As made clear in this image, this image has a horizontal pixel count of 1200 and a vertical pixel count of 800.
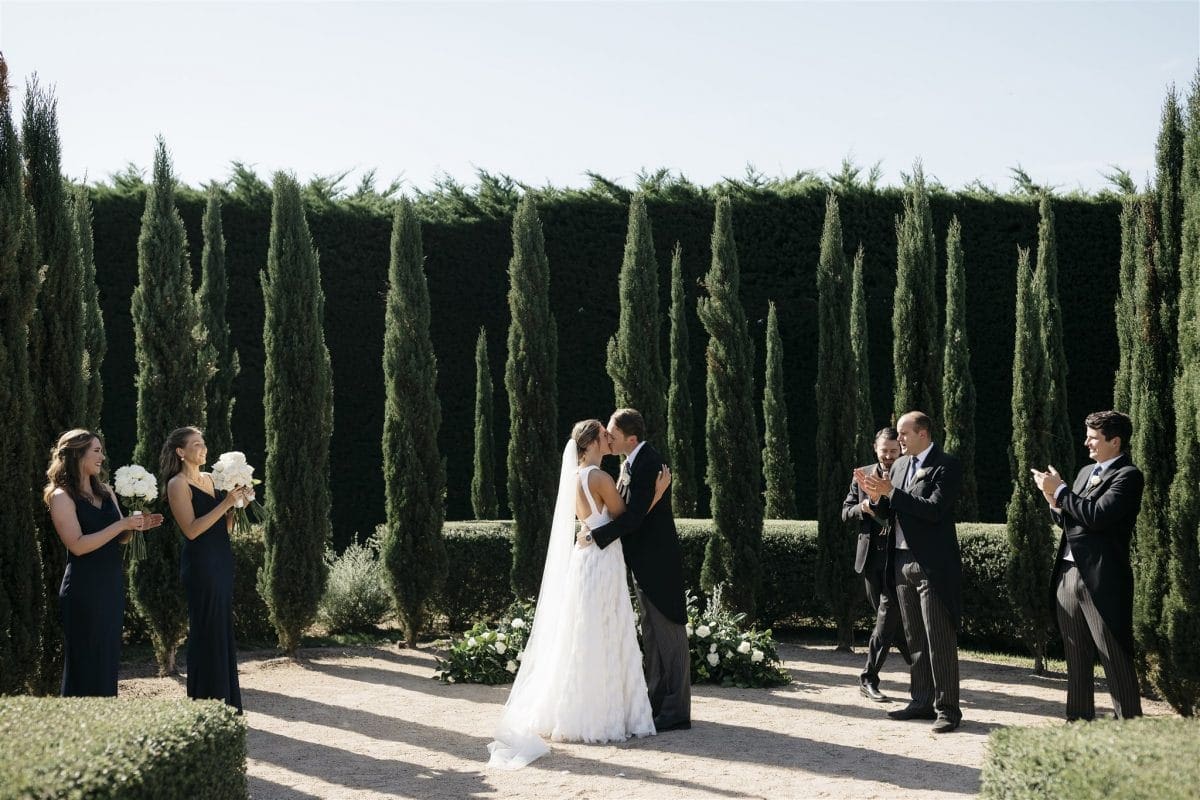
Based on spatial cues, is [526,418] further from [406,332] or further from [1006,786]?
[1006,786]

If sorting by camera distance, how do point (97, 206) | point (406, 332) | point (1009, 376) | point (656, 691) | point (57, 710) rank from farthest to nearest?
point (1009, 376)
point (97, 206)
point (406, 332)
point (656, 691)
point (57, 710)

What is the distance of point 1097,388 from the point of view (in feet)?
46.4

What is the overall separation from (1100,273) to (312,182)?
1037 cm

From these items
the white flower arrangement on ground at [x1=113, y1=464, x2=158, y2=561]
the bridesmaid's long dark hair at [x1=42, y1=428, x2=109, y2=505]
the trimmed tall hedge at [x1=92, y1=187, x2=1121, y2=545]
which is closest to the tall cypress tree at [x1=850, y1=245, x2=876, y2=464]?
the trimmed tall hedge at [x1=92, y1=187, x2=1121, y2=545]

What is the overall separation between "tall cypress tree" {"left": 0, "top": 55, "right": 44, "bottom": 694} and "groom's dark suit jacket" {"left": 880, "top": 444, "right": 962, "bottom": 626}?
5.27m

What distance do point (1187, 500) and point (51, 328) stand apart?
7.40 m

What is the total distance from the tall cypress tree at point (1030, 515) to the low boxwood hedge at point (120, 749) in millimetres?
6831

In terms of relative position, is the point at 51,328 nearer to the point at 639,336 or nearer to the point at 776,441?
the point at 639,336

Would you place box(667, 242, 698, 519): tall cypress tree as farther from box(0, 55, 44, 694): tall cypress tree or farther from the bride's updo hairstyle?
box(0, 55, 44, 694): tall cypress tree

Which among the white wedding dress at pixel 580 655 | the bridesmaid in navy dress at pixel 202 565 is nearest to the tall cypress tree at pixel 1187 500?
the white wedding dress at pixel 580 655

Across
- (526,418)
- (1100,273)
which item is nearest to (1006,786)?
(526,418)

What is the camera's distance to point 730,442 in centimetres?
1098

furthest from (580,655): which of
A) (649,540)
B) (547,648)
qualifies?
(649,540)

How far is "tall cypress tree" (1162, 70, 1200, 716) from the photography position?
682 cm
